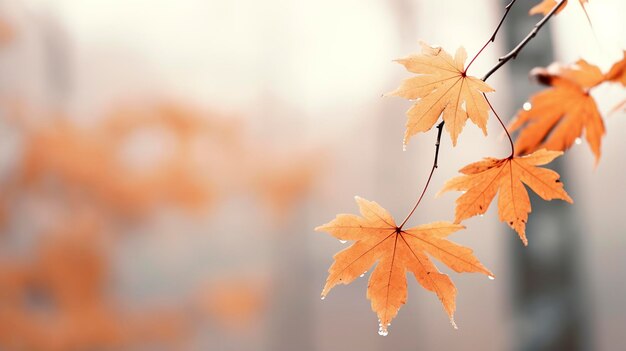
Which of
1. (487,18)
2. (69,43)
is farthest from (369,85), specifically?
(69,43)


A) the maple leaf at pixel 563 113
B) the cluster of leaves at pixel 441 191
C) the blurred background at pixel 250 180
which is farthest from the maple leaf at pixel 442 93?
the blurred background at pixel 250 180

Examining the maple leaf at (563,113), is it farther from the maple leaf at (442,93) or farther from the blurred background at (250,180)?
the blurred background at (250,180)

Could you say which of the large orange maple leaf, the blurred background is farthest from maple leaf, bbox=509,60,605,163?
the blurred background

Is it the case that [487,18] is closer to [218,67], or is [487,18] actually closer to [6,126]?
[218,67]

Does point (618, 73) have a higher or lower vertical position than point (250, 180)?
higher

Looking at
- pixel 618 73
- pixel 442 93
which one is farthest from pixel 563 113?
pixel 442 93

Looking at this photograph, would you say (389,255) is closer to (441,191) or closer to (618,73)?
(441,191)

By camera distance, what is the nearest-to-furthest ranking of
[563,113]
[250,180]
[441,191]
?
[441,191], [563,113], [250,180]
